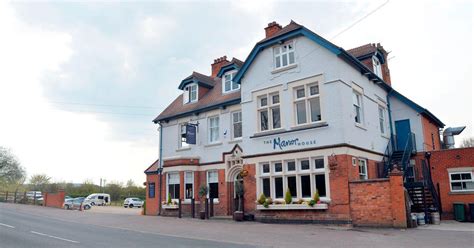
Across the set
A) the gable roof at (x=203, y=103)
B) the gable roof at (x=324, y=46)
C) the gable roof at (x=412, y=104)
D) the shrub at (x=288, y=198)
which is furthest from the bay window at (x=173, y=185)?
the gable roof at (x=412, y=104)

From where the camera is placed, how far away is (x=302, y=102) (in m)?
18.7

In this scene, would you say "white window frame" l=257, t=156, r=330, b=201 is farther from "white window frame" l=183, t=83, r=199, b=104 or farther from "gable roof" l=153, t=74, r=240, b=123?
"white window frame" l=183, t=83, r=199, b=104

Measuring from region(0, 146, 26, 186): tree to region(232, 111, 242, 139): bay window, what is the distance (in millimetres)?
55549

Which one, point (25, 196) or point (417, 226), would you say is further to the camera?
point (25, 196)

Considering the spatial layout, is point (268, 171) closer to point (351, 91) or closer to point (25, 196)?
point (351, 91)

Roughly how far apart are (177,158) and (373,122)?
12255 millimetres

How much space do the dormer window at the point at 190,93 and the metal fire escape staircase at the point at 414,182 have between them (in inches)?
524

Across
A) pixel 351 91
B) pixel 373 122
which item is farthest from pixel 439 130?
pixel 351 91

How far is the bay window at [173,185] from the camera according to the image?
2488cm

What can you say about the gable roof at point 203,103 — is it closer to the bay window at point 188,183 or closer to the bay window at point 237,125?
the bay window at point 237,125

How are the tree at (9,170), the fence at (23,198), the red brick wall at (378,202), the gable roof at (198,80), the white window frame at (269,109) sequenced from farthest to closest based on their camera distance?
the tree at (9,170), the fence at (23,198), the gable roof at (198,80), the white window frame at (269,109), the red brick wall at (378,202)

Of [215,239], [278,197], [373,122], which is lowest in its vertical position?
[215,239]

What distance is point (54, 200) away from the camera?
118 ft

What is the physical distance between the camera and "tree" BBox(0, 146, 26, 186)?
208 feet
